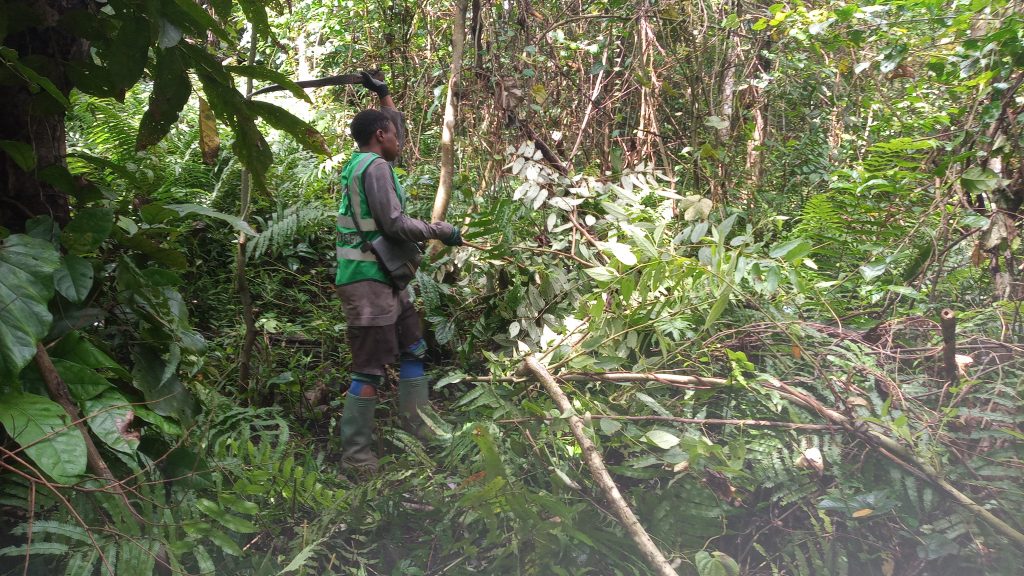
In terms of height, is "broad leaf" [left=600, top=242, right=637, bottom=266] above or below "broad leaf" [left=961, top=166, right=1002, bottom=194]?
below

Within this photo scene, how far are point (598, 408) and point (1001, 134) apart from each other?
2.13m

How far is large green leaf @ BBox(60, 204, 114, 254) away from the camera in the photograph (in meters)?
2.33

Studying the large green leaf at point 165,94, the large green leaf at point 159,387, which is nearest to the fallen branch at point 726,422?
the large green leaf at point 159,387

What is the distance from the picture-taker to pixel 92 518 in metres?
2.20

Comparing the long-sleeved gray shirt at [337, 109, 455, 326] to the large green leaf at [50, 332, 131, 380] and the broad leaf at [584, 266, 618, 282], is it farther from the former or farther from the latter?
the large green leaf at [50, 332, 131, 380]

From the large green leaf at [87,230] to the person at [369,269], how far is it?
1.42 metres

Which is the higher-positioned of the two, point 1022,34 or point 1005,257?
point 1022,34

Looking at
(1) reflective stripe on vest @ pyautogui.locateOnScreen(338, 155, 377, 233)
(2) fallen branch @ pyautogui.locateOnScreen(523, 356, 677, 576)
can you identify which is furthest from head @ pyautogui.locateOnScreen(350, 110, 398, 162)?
(2) fallen branch @ pyautogui.locateOnScreen(523, 356, 677, 576)

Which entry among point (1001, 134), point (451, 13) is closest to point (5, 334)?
point (1001, 134)

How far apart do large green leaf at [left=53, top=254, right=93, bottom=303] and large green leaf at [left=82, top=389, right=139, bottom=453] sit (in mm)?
325

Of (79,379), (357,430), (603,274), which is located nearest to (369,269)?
(357,430)

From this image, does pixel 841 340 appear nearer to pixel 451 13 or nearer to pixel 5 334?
pixel 5 334

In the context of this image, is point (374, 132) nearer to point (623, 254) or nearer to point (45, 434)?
point (623, 254)

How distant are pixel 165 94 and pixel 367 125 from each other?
1.42 meters
